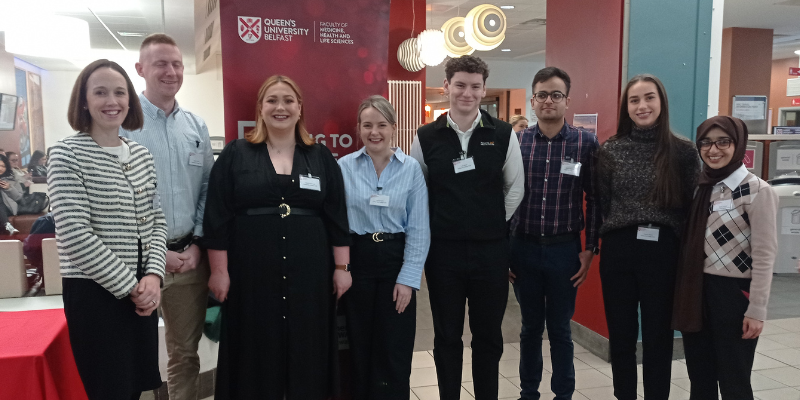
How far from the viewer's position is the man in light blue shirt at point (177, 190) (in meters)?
2.20

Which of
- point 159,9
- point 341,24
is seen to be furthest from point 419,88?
point 341,24

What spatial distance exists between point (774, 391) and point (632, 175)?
6.54 ft

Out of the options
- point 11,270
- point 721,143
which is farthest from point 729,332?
point 11,270

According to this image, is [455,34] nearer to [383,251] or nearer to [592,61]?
[592,61]

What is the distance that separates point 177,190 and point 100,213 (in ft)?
1.48

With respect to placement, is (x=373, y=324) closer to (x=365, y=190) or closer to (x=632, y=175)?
(x=365, y=190)

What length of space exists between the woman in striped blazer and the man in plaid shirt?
67.3 inches

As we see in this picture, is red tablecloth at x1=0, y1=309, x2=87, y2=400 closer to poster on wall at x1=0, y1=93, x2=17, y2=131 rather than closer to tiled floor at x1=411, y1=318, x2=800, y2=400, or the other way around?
tiled floor at x1=411, y1=318, x2=800, y2=400

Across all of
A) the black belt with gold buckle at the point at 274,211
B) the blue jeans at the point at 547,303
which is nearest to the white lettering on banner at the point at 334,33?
the black belt with gold buckle at the point at 274,211

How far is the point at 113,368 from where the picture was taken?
5.90 feet

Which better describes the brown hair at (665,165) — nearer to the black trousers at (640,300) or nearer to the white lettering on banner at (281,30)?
the black trousers at (640,300)

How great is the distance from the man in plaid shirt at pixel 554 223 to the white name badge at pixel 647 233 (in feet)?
1.04

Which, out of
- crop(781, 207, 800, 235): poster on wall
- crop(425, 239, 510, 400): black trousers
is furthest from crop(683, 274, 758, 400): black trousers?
crop(781, 207, 800, 235): poster on wall

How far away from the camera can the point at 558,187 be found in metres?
2.64
